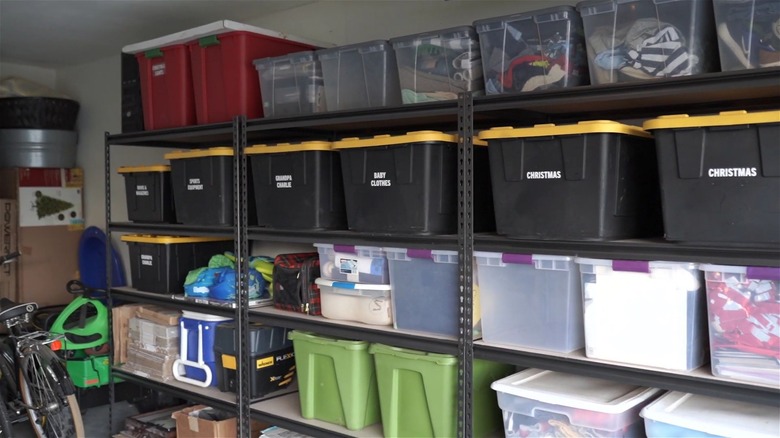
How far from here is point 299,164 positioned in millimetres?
2988

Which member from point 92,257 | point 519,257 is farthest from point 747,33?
point 92,257

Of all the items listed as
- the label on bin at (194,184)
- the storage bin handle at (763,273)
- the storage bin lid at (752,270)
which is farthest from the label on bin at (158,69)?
the storage bin handle at (763,273)

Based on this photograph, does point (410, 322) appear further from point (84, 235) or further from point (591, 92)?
point (84, 235)

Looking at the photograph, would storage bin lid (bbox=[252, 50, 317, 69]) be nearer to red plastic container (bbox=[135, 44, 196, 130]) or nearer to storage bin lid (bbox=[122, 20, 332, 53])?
storage bin lid (bbox=[122, 20, 332, 53])

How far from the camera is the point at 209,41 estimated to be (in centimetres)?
341

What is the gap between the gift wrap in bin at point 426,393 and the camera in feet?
8.34

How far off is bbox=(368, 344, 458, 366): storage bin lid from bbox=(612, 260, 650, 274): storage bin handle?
697 mm

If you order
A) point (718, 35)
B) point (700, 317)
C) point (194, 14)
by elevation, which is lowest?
point (700, 317)

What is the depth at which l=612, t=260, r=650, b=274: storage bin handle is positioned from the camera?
6.93ft

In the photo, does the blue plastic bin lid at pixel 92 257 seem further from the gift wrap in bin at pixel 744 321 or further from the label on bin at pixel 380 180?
the gift wrap in bin at pixel 744 321

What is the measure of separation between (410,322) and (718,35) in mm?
1467

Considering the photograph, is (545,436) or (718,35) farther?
(545,436)

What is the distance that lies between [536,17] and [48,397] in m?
3.10

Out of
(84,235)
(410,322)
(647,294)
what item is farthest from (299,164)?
(84,235)
